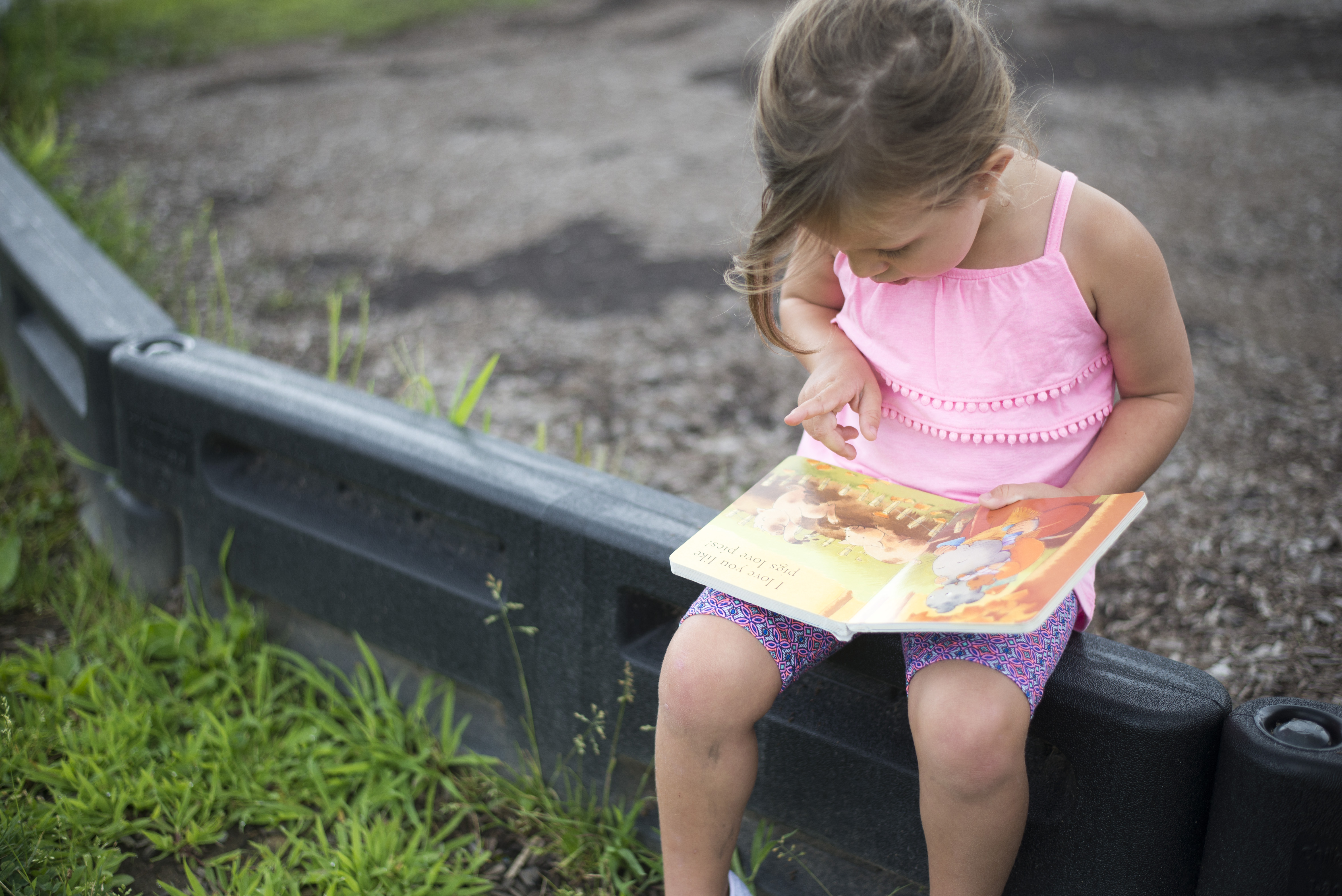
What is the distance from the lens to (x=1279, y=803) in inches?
42.8

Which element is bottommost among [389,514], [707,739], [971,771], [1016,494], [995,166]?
[389,514]

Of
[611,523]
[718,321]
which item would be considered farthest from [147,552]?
[718,321]

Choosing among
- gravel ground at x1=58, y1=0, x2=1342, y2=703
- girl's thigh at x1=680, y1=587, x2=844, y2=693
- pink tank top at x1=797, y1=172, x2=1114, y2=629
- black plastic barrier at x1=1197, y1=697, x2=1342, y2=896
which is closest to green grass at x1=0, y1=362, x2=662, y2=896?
girl's thigh at x1=680, y1=587, x2=844, y2=693

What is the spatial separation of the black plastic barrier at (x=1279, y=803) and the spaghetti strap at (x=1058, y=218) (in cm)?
62

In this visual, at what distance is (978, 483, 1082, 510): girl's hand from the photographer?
139 centimetres

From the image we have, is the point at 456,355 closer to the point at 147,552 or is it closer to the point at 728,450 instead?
the point at 728,450

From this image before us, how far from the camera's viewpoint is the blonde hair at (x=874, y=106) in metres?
1.21

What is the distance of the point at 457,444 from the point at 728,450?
1300 mm

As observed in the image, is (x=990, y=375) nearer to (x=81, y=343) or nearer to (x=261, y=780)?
(x=261, y=780)

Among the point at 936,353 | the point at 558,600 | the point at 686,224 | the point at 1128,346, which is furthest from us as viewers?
the point at 686,224

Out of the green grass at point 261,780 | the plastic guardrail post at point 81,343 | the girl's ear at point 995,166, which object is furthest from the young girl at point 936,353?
the plastic guardrail post at point 81,343

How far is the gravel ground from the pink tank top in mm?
234

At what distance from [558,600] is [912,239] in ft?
2.54

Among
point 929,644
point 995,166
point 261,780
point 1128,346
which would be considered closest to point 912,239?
point 995,166
